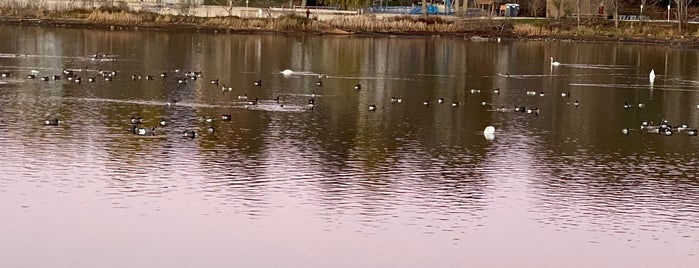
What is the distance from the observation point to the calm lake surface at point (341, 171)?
2494 cm

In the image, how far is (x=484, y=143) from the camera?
3803 cm

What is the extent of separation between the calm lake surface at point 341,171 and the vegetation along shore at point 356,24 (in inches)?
1174

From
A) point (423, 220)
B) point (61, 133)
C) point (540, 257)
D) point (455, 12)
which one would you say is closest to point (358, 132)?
point (61, 133)

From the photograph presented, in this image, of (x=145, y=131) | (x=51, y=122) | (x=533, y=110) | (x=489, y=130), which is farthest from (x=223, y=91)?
(x=489, y=130)

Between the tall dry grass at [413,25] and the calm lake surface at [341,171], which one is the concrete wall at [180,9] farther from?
the calm lake surface at [341,171]

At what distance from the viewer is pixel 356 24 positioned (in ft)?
296

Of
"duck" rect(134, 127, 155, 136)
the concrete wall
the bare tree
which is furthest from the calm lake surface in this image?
the concrete wall

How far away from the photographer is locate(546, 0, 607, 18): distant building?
9762cm

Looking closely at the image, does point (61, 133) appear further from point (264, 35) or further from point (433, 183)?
point (264, 35)

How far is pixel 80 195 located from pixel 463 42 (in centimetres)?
5870

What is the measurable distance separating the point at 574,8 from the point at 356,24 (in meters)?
17.9

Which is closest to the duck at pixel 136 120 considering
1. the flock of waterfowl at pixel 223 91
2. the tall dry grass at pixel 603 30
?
the flock of waterfowl at pixel 223 91

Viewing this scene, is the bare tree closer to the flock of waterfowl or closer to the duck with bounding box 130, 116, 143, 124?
the flock of waterfowl

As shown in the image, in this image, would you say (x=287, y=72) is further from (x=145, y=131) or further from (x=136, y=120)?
(x=145, y=131)
